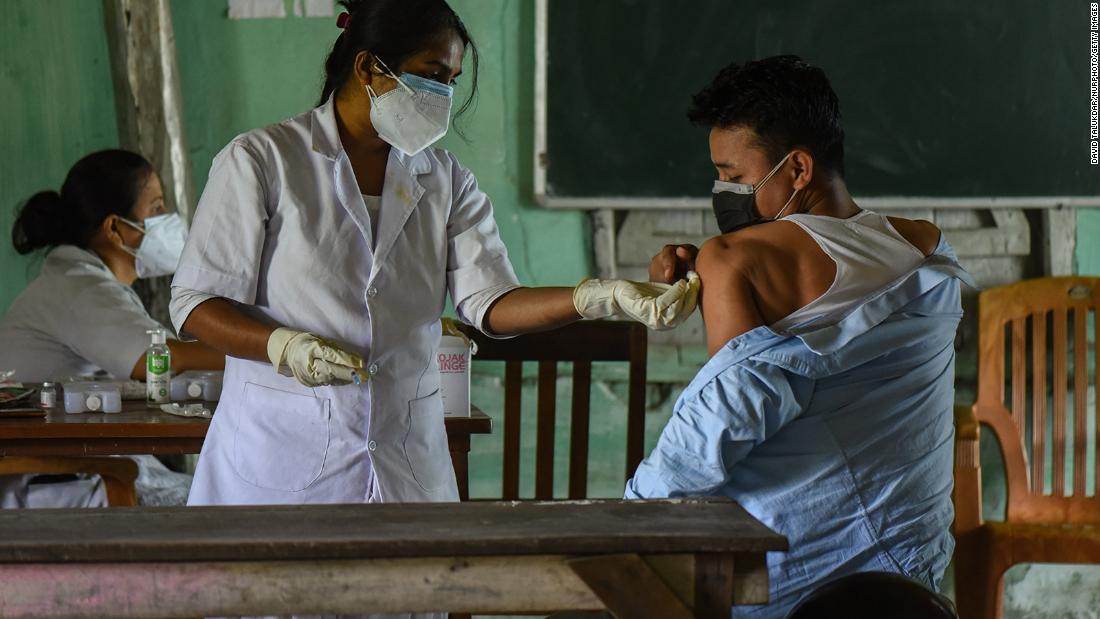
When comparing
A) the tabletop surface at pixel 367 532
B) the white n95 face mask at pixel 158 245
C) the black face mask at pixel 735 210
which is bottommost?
the tabletop surface at pixel 367 532

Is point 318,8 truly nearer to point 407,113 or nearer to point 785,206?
A: point 407,113

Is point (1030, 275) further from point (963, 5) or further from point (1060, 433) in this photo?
point (963, 5)

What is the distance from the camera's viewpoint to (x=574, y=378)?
2508mm

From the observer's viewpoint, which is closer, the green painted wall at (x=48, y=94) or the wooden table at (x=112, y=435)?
the wooden table at (x=112, y=435)

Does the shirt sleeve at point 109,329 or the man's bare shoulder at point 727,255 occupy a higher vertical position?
the man's bare shoulder at point 727,255

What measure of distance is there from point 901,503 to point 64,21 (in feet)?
8.71

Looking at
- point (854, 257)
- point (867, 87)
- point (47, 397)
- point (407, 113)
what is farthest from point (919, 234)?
point (47, 397)

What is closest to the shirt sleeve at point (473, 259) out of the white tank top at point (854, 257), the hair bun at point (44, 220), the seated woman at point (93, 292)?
the white tank top at point (854, 257)

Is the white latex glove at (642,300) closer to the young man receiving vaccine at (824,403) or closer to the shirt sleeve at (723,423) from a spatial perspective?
the young man receiving vaccine at (824,403)

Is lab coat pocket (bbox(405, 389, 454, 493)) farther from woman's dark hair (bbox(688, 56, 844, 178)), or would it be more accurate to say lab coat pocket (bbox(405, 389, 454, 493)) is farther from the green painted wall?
the green painted wall

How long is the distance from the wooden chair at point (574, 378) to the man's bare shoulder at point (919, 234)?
0.83 m

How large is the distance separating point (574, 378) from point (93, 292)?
1144 mm

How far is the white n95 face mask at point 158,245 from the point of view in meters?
2.81

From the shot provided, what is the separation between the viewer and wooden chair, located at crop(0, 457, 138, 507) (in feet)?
7.32
